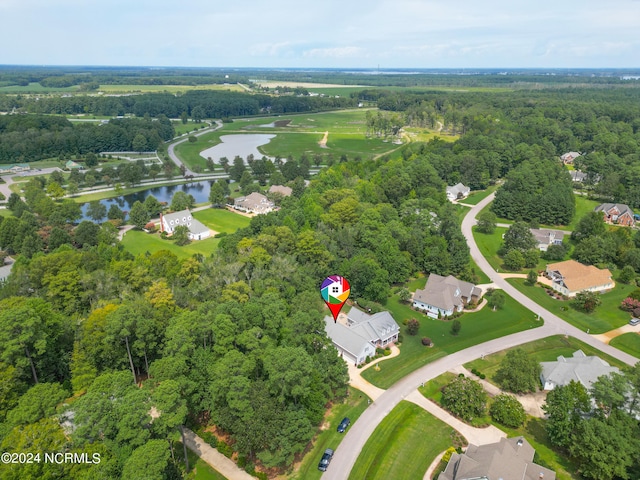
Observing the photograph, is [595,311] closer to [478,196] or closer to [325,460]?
[325,460]

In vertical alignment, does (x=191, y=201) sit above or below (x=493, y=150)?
below

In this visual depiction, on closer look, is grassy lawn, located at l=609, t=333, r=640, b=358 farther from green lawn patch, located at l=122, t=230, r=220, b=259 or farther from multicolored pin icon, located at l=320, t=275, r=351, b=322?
green lawn patch, located at l=122, t=230, r=220, b=259

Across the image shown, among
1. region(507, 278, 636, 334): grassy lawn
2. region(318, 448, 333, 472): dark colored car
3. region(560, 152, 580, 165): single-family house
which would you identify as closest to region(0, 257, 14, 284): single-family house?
region(318, 448, 333, 472): dark colored car

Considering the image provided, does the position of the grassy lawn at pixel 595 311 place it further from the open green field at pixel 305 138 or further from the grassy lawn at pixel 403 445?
the open green field at pixel 305 138

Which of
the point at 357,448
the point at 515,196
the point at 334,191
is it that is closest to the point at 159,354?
the point at 357,448

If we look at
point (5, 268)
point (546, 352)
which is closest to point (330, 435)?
point (546, 352)

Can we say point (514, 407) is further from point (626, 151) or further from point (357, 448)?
point (626, 151)

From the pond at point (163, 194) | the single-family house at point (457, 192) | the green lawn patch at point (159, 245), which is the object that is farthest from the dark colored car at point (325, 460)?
the pond at point (163, 194)
